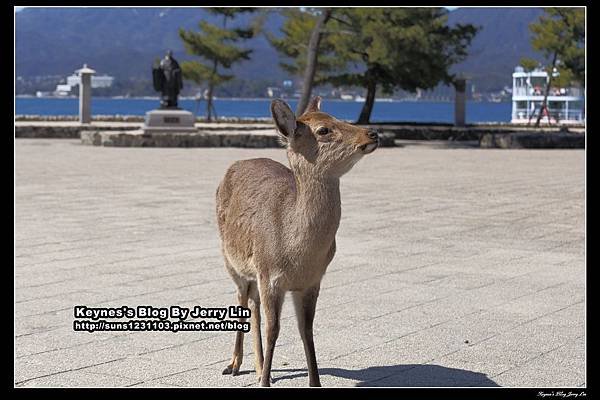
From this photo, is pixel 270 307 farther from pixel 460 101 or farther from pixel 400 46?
pixel 460 101

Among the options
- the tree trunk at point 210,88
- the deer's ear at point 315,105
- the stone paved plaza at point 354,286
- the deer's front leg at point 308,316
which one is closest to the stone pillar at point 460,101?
the tree trunk at point 210,88

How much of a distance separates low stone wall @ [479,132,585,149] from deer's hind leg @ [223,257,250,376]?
23.6 meters

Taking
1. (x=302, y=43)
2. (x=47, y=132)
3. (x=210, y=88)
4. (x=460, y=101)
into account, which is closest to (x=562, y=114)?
(x=210, y=88)

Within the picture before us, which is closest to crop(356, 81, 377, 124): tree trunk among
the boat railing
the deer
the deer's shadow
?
the deer's shadow

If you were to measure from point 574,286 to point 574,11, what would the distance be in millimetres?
32761

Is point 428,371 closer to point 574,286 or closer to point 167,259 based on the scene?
point 574,286

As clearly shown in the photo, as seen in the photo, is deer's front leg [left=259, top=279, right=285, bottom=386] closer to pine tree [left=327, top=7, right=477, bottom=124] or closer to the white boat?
pine tree [left=327, top=7, right=477, bottom=124]

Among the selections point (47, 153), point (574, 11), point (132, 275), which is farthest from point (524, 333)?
point (574, 11)

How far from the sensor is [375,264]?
7.97 m

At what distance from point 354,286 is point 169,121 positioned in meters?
20.2

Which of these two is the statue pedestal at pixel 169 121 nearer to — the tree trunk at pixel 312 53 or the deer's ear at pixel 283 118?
the tree trunk at pixel 312 53

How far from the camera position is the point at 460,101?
3672 cm

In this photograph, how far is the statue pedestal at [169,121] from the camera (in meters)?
26.4

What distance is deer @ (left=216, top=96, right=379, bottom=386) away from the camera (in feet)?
12.8
